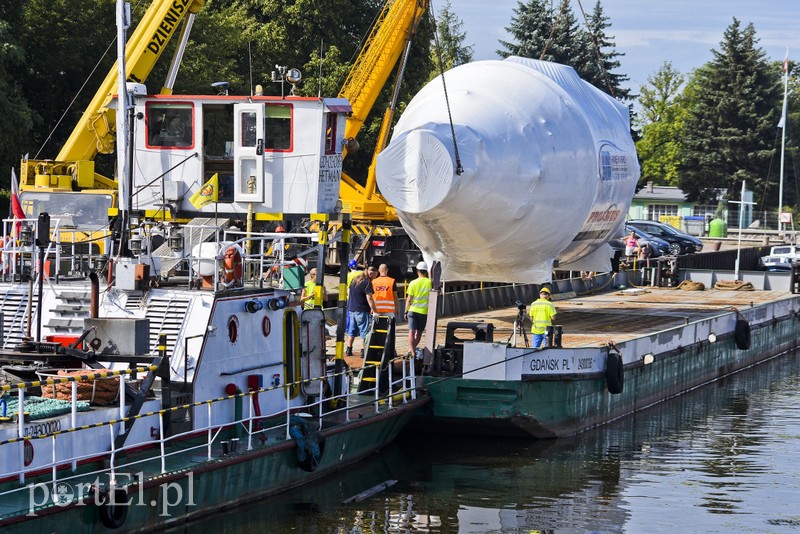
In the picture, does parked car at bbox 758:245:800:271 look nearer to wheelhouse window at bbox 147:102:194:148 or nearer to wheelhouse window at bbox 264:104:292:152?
wheelhouse window at bbox 264:104:292:152

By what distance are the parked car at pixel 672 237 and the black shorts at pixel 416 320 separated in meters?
31.3

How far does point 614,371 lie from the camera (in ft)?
69.8

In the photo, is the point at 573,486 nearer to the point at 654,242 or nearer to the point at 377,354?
the point at 377,354

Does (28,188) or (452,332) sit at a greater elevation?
(28,188)

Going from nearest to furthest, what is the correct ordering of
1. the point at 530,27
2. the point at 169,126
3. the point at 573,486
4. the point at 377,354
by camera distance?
the point at 573,486 → the point at 377,354 → the point at 169,126 → the point at 530,27

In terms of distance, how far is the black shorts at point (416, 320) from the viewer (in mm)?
20844

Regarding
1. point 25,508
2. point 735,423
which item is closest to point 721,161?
point 735,423

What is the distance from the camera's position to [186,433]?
48.6ft

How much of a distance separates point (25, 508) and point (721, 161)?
68917mm

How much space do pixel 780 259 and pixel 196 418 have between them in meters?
39.8

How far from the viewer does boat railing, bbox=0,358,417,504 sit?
1299 centimetres

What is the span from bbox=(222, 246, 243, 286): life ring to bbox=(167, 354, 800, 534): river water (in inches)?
111

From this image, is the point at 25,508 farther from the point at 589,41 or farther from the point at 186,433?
the point at 589,41

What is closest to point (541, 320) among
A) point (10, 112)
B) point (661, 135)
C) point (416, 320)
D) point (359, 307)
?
point (416, 320)
